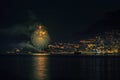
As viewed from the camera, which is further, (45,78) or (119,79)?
(45,78)

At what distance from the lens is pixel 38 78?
69.4 metres

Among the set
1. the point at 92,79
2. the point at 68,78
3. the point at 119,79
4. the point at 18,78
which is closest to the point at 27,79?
the point at 18,78

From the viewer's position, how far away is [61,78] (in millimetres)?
67562

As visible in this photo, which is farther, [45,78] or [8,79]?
[45,78]

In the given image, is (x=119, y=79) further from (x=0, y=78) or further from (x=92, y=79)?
(x=0, y=78)

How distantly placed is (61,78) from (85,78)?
4492mm

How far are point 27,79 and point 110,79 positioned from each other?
14.9m

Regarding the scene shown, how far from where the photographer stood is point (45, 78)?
229 feet

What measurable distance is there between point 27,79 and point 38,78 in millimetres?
3602

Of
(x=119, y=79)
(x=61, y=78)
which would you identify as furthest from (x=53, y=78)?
(x=119, y=79)

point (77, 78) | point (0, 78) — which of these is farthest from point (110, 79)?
point (0, 78)

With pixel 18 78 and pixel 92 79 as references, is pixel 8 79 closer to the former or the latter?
pixel 18 78

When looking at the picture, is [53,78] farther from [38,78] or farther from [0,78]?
[0,78]

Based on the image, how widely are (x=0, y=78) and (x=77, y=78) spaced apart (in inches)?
555
